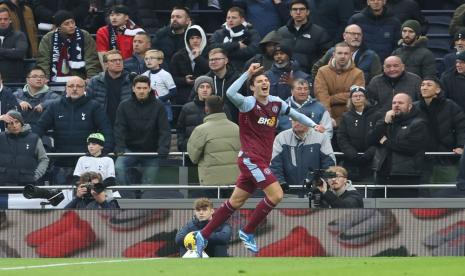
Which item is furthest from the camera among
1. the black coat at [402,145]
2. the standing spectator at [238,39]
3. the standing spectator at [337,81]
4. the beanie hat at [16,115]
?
the standing spectator at [238,39]

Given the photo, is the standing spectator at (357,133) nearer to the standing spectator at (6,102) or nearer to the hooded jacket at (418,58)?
the hooded jacket at (418,58)

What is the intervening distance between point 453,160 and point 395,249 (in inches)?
95.7

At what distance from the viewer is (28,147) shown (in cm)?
1905

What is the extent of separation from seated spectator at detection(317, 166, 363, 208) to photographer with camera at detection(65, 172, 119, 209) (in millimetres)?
2734

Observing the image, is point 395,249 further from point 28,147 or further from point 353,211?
point 28,147

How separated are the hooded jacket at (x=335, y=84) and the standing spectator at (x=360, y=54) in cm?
48

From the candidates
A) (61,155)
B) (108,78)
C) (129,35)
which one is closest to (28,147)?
(61,155)

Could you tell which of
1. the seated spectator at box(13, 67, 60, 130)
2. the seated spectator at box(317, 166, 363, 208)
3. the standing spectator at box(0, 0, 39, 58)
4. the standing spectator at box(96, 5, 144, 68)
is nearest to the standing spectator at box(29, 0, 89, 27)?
the standing spectator at box(0, 0, 39, 58)

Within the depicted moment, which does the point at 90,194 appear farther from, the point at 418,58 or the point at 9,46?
the point at 418,58

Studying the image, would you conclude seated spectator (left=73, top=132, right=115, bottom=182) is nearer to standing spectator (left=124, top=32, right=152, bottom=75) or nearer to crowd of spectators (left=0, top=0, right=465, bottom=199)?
crowd of spectators (left=0, top=0, right=465, bottom=199)

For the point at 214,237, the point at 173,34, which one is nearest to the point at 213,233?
the point at 214,237

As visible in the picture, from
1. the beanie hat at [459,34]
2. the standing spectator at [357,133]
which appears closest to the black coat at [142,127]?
the standing spectator at [357,133]

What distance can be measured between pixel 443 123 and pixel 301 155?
203 centimetres

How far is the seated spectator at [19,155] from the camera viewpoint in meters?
19.0
